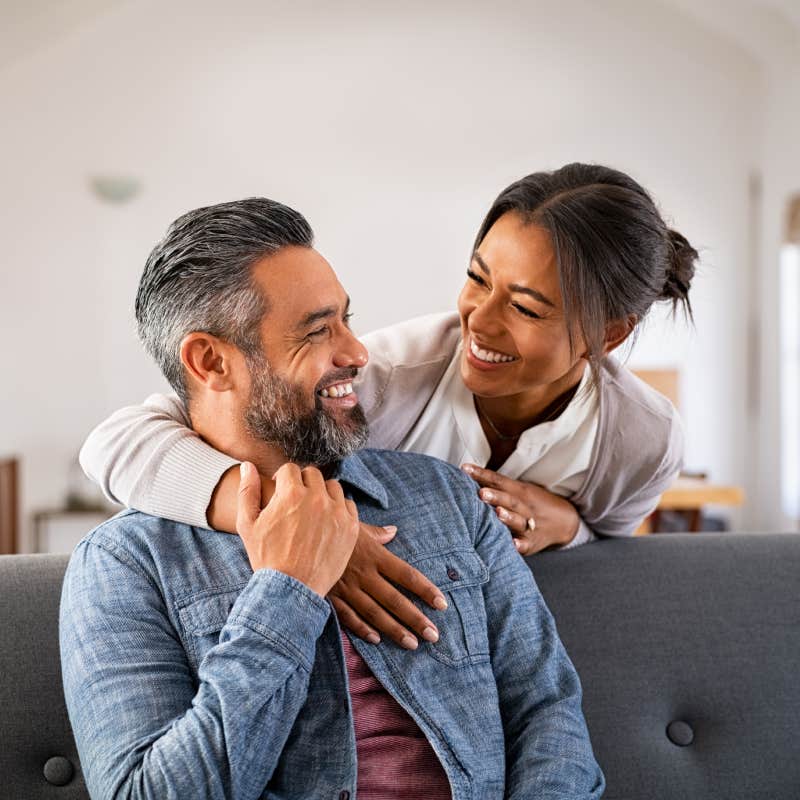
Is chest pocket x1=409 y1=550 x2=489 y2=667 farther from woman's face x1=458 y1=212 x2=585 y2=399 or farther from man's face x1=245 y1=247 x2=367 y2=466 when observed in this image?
woman's face x1=458 y1=212 x2=585 y2=399

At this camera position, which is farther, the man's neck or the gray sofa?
the gray sofa

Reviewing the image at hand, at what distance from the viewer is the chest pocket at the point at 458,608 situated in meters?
1.35

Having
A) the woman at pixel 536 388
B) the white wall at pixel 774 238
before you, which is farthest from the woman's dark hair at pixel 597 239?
the white wall at pixel 774 238

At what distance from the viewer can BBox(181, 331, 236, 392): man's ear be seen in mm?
1424

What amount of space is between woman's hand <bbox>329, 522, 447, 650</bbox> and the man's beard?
13 cm

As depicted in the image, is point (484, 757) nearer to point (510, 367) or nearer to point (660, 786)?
point (660, 786)

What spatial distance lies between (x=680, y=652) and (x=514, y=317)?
0.60 meters

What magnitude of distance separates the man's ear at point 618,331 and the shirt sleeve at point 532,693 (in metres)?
0.42

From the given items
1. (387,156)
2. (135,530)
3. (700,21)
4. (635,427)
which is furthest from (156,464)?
(700,21)

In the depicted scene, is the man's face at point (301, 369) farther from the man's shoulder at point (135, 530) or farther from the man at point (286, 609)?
the man's shoulder at point (135, 530)

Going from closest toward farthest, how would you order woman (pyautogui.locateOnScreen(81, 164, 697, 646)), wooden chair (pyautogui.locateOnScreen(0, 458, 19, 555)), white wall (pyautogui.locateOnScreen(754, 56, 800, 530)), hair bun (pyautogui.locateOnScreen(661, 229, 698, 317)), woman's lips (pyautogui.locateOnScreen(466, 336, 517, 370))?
woman (pyautogui.locateOnScreen(81, 164, 697, 646))
woman's lips (pyautogui.locateOnScreen(466, 336, 517, 370))
hair bun (pyautogui.locateOnScreen(661, 229, 698, 317))
wooden chair (pyautogui.locateOnScreen(0, 458, 19, 555))
white wall (pyautogui.locateOnScreen(754, 56, 800, 530))

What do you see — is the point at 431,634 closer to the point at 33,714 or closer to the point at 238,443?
the point at 238,443

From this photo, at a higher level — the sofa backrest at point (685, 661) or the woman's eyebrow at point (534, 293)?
the woman's eyebrow at point (534, 293)

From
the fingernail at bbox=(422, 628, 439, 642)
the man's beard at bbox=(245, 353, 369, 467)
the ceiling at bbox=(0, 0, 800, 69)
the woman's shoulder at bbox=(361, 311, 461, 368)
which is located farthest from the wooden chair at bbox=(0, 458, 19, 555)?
the fingernail at bbox=(422, 628, 439, 642)
